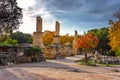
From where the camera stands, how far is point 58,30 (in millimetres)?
34875

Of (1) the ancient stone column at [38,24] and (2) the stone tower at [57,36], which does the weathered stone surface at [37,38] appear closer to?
(1) the ancient stone column at [38,24]

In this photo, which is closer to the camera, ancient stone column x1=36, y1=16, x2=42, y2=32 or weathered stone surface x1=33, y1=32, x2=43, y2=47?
weathered stone surface x1=33, y1=32, x2=43, y2=47

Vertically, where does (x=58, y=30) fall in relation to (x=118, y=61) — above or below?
above

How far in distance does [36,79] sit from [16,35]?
60779 millimetres

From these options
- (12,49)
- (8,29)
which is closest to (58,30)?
(8,29)

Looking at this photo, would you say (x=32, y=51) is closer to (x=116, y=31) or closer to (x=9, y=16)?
(x=9, y=16)

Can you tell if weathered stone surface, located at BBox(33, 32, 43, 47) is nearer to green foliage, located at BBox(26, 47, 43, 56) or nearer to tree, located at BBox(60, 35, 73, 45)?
green foliage, located at BBox(26, 47, 43, 56)

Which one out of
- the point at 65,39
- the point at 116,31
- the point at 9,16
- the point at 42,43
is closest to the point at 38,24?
the point at 42,43

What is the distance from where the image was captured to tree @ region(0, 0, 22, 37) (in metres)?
24.9

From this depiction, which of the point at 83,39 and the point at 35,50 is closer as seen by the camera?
the point at 35,50

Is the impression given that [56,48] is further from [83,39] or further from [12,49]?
[12,49]

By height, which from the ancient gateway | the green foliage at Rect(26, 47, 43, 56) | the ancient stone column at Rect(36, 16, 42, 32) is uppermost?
the ancient stone column at Rect(36, 16, 42, 32)

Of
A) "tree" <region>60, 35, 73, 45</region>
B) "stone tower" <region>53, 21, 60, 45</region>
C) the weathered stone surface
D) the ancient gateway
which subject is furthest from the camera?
"tree" <region>60, 35, 73, 45</region>

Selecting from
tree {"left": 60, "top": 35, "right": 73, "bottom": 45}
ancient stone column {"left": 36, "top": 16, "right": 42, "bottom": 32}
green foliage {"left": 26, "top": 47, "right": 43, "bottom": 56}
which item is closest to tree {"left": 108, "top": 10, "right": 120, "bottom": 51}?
ancient stone column {"left": 36, "top": 16, "right": 42, "bottom": 32}
